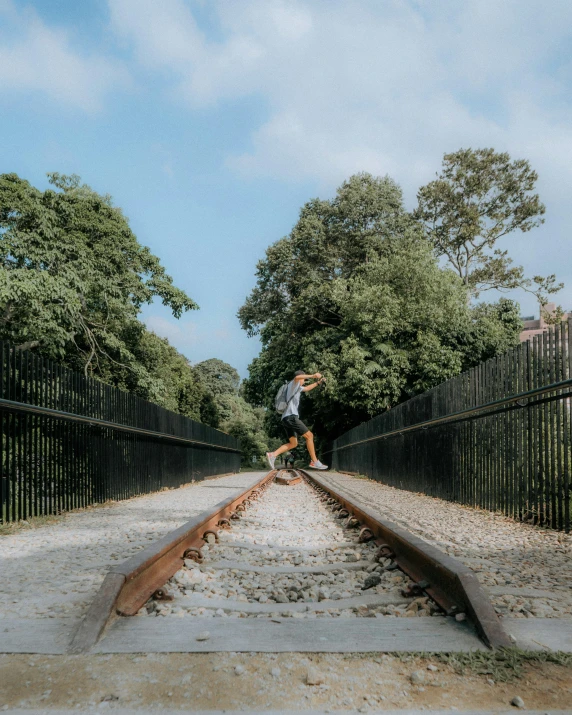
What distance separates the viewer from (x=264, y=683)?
1.93m

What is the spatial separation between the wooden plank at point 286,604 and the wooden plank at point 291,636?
0.19 m

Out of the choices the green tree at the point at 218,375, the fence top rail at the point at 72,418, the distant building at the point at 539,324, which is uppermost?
the distant building at the point at 539,324

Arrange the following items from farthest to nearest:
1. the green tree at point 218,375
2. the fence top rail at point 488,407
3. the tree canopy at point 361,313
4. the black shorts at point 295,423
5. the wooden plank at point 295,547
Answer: the green tree at point 218,375, the tree canopy at point 361,313, the black shorts at point 295,423, the fence top rail at point 488,407, the wooden plank at point 295,547

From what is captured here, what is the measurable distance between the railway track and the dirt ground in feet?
0.38

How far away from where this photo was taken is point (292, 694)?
1.85 metres

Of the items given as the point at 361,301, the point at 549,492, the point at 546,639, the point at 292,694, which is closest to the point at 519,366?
the point at 549,492

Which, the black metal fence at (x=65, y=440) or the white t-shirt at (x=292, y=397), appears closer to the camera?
the black metal fence at (x=65, y=440)

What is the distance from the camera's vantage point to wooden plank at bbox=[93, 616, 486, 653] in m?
2.19

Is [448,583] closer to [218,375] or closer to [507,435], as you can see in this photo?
[507,435]

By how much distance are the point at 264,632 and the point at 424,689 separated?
716mm

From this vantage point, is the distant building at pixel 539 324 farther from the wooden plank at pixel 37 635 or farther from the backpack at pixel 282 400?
the wooden plank at pixel 37 635

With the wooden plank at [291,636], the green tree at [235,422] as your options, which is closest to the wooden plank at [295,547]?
the wooden plank at [291,636]

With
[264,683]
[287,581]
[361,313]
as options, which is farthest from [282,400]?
[361,313]

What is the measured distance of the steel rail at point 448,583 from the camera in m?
2.23
